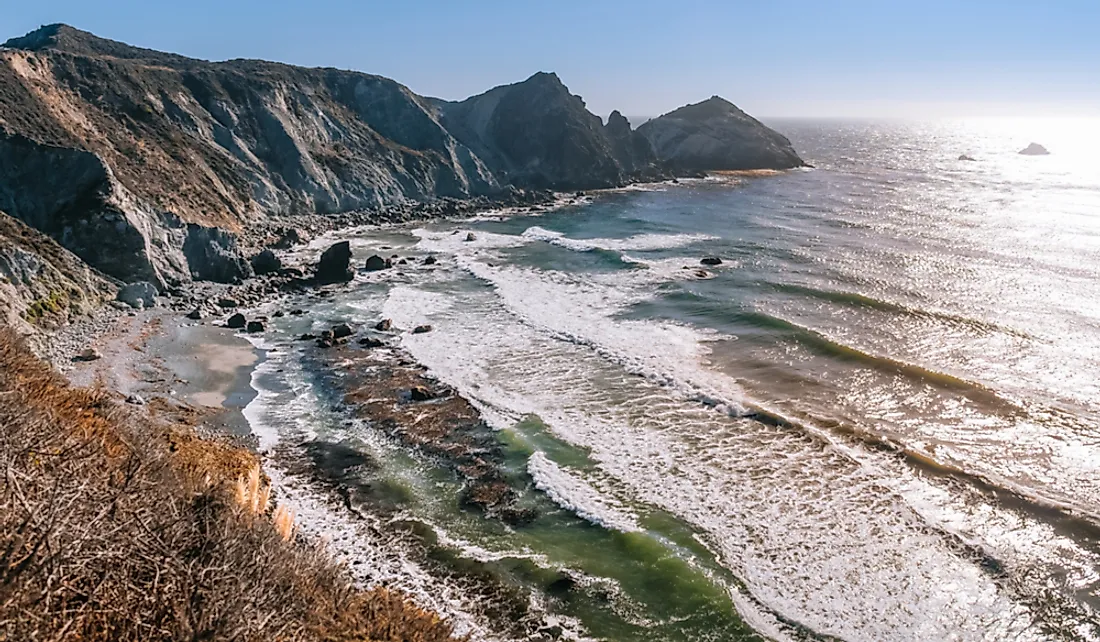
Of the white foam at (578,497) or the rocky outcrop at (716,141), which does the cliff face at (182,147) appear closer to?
the white foam at (578,497)

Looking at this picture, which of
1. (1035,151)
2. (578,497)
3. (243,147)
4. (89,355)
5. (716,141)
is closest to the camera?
(578,497)

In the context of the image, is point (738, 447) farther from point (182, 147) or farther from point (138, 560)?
point (182, 147)

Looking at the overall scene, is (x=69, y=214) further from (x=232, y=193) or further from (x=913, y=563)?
(x=913, y=563)

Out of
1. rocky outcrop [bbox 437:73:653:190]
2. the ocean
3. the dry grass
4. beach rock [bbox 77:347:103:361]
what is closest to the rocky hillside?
rocky outcrop [bbox 437:73:653:190]

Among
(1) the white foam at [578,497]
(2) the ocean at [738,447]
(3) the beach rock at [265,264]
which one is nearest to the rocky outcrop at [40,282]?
(2) the ocean at [738,447]

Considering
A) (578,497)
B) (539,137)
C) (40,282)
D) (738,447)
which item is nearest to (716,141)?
(539,137)

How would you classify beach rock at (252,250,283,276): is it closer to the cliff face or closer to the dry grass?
the cliff face

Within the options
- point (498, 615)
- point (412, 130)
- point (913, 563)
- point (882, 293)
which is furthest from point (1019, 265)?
point (412, 130)

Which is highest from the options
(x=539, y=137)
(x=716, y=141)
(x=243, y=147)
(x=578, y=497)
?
(x=243, y=147)
